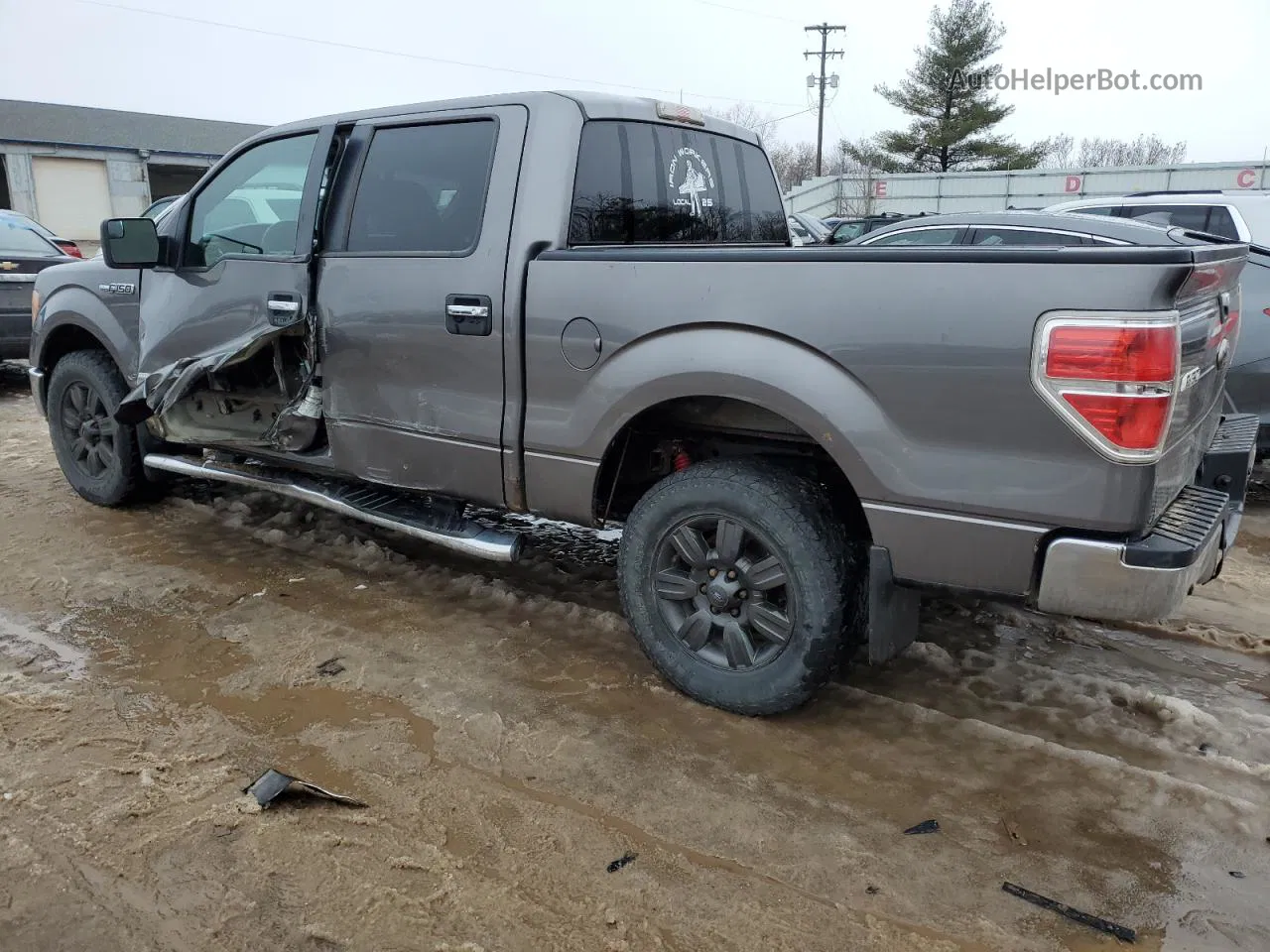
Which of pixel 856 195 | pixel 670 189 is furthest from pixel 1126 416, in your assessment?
pixel 856 195

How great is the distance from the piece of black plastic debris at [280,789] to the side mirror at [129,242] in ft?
9.52

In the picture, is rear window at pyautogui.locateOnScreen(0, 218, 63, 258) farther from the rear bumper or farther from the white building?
the white building

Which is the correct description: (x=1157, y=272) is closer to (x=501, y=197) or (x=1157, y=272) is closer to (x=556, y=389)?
(x=556, y=389)

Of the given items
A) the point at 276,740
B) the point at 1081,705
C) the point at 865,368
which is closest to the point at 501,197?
the point at 865,368

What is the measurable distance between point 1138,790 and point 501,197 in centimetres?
288

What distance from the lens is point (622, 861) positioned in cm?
245

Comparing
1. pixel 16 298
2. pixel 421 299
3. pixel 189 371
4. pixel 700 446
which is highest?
pixel 421 299

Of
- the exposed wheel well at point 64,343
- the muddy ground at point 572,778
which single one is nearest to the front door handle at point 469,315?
the muddy ground at point 572,778

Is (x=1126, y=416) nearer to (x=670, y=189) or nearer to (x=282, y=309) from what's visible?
(x=670, y=189)

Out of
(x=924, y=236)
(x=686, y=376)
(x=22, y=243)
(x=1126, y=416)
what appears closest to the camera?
(x=1126, y=416)

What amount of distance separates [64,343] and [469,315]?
338cm

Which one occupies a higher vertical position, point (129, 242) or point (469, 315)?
point (129, 242)

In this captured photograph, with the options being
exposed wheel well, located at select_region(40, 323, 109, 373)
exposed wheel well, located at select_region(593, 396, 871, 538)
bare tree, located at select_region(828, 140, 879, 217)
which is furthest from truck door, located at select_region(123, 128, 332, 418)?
bare tree, located at select_region(828, 140, 879, 217)

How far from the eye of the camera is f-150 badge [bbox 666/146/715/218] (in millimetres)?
3977
